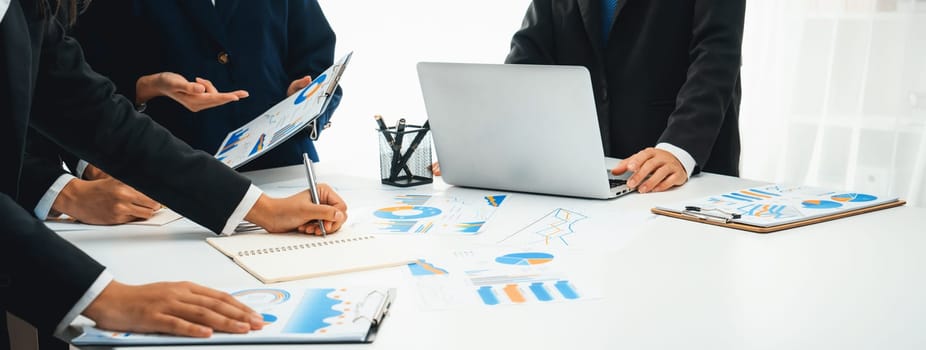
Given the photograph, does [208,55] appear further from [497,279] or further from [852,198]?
[852,198]

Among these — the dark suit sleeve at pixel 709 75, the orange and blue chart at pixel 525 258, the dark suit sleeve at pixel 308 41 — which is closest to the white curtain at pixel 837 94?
the dark suit sleeve at pixel 709 75

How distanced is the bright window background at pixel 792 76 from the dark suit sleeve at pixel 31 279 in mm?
1697

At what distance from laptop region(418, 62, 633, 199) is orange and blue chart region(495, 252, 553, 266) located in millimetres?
353

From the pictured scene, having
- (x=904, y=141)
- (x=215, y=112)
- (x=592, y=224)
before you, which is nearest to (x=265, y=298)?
(x=592, y=224)

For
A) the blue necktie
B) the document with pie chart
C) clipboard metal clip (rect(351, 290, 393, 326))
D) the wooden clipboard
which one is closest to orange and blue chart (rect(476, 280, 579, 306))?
clipboard metal clip (rect(351, 290, 393, 326))

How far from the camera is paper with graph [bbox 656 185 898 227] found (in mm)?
1303

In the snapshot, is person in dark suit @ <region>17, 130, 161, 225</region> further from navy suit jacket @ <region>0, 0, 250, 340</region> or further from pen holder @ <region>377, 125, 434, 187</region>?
pen holder @ <region>377, 125, 434, 187</region>

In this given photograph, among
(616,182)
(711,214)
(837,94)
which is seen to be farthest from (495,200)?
(837,94)

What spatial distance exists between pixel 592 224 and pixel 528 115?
0.88 feet

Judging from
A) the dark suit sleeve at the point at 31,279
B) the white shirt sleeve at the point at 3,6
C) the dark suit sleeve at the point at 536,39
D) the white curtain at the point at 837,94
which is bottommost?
the white curtain at the point at 837,94

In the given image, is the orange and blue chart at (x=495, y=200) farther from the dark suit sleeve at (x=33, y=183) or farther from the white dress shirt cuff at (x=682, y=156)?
the dark suit sleeve at (x=33, y=183)

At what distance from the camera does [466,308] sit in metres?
0.92

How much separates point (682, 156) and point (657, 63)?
353 mm

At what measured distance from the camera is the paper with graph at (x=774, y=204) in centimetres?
130
